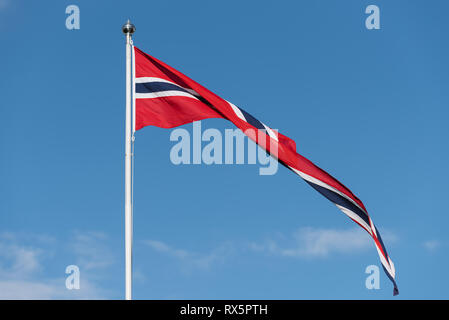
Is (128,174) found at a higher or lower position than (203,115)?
lower

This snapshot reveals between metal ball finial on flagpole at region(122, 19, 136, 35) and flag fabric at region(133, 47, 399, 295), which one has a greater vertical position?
metal ball finial on flagpole at region(122, 19, 136, 35)

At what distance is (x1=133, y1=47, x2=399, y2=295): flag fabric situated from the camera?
2109 centimetres

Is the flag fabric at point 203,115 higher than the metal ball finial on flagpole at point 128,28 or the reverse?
the reverse

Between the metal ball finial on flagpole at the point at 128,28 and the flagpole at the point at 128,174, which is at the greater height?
the metal ball finial on flagpole at the point at 128,28

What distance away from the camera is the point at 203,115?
21672mm

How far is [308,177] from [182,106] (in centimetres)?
408

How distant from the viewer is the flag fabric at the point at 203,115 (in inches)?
830

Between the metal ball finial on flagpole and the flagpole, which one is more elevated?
the metal ball finial on flagpole

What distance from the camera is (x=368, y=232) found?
20.8 meters
